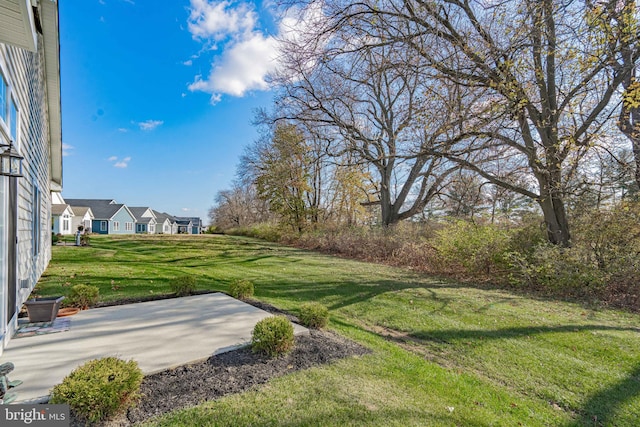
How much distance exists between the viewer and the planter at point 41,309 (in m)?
4.17

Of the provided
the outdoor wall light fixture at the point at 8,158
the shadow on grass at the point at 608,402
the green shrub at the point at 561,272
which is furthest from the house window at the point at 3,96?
the green shrub at the point at 561,272

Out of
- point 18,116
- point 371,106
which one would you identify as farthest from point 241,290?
point 371,106

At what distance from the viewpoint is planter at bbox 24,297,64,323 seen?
417cm

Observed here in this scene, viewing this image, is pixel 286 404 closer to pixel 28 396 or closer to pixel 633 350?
pixel 28 396

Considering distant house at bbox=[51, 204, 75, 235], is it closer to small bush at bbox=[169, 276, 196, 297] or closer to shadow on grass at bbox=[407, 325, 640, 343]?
small bush at bbox=[169, 276, 196, 297]

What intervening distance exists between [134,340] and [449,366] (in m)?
3.87

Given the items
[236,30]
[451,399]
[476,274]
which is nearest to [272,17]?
[236,30]

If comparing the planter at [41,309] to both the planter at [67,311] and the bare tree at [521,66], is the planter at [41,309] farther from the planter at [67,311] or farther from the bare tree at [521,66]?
the bare tree at [521,66]

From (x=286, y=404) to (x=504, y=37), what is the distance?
8.28 meters

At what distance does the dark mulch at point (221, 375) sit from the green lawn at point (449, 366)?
157 mm

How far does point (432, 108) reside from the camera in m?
7.54

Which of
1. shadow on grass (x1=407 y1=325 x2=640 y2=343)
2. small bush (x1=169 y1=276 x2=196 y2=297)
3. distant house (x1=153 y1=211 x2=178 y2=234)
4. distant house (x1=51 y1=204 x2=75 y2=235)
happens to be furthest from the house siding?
distant house (x1=153 y1=211 x2=178 y2=234)

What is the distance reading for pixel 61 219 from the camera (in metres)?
27.5

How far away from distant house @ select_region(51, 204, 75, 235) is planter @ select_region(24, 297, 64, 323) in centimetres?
2799
